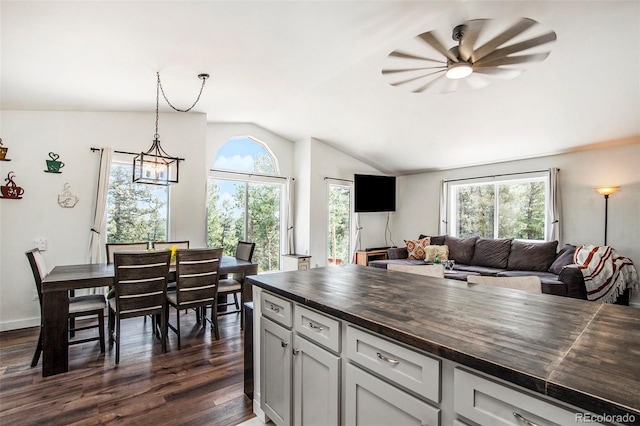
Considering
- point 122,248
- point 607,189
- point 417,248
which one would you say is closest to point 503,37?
point 607,189

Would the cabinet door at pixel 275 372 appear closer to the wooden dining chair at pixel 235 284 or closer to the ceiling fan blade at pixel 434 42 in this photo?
the wooden dining chair at pixel 235 284

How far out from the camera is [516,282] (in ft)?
6.53

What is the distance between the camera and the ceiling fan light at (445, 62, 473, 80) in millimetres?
2238

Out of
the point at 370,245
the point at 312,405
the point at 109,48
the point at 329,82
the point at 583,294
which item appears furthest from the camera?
the point at 370,245

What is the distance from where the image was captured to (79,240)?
3.95m

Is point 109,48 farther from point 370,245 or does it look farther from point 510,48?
point 370,245

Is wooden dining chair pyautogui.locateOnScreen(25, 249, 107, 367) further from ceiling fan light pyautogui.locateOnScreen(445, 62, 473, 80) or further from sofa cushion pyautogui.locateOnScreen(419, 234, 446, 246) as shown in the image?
sofa cushion pyautogui.locateOnScreen(419, 234, 446, 246)

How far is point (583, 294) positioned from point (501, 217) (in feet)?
7.13

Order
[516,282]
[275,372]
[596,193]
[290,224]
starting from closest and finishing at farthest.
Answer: [275,372]
[516,282]
[596,193]
[290,224]

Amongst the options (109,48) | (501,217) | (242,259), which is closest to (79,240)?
(242,259)

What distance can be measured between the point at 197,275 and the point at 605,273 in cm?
485

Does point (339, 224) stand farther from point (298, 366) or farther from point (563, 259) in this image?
point (298, 366)

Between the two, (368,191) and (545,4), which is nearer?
(545,4)

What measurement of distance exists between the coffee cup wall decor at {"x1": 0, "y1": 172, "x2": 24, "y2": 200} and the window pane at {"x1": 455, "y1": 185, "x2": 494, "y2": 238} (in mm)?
6969
